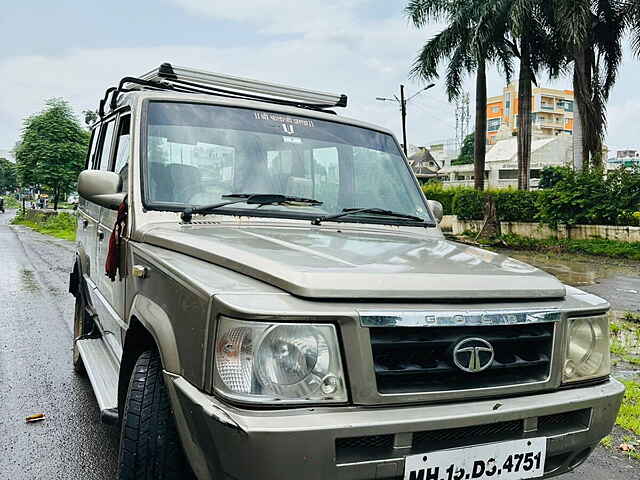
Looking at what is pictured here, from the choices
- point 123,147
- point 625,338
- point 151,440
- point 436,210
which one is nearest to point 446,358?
point 151,440

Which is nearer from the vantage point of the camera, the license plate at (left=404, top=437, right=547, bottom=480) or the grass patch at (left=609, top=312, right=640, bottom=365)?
the license plate at (left=404, top=437, right=547, bottom=480)

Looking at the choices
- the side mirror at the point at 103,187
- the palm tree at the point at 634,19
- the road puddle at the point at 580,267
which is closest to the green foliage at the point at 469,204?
the road puddle at the point at 580,267

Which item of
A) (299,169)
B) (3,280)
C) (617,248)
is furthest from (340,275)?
(617,248)

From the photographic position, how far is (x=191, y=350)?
2.01m

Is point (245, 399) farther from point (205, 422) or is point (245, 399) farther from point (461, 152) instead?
point (461, 152)

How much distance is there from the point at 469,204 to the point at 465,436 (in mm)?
23132

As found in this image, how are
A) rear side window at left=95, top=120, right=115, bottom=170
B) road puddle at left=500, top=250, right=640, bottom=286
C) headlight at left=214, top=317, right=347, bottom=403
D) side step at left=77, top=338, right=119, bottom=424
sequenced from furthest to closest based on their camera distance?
road puddle at left=500, top=250, right=640, bottom=286
rear side window at left=95, top=120, right=115, bottom=170
side step at left=77, top=338, right=119, bottom=424
headlight at left=214, top=317, right=347, bottom=403

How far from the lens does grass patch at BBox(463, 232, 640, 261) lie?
661 inches

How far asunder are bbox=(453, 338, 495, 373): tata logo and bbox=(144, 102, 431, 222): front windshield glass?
4.54 ft

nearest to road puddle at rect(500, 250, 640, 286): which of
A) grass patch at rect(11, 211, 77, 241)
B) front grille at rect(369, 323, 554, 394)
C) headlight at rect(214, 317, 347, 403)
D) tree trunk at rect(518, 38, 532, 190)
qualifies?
tree trunk at rect(518, 38, 532, 190)

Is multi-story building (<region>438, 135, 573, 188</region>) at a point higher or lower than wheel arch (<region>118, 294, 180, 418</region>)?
higher

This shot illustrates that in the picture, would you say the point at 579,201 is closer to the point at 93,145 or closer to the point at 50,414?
the point at 93,145

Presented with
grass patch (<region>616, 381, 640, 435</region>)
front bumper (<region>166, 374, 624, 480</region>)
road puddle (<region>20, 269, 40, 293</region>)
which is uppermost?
front bumper (<region>166, 374, 624, 480</region>)

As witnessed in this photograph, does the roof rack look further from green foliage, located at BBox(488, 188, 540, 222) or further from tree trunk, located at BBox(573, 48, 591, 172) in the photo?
green foliage, located at BBox(488, 188, 540, 222)
